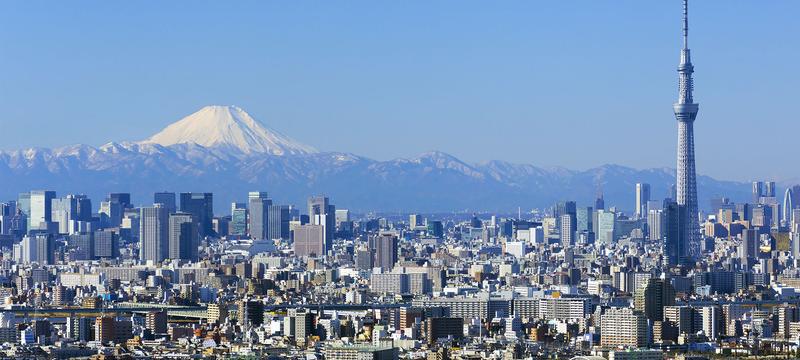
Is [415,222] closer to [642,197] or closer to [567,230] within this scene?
[642,197]

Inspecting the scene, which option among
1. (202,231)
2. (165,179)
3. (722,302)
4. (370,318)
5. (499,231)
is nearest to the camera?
(370,318)

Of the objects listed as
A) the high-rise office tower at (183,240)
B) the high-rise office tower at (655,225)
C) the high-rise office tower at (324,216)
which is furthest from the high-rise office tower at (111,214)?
the high-rise office tower at (655,225)

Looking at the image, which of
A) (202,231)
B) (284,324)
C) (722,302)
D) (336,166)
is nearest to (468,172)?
(336,166)

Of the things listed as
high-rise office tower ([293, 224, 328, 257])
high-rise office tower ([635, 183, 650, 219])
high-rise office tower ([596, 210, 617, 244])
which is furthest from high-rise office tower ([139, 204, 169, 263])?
high-rise office tower ([635, 183, 650, 219])

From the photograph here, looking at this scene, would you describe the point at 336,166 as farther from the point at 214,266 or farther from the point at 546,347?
the point at 546,347

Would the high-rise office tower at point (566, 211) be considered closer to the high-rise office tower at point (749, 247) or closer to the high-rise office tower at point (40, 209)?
the high-rise office tower at point (749, 247)
